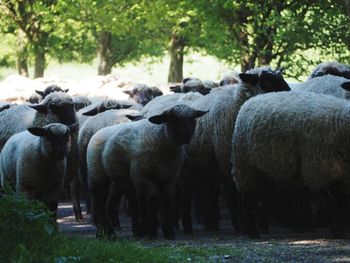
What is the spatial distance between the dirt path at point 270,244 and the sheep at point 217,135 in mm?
502

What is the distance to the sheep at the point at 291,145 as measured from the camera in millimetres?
11484

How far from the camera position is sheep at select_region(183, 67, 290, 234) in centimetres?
1350

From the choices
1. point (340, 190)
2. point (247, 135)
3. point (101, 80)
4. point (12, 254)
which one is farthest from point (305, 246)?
point (101, 80)

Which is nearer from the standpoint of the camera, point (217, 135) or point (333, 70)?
point (217, 135)

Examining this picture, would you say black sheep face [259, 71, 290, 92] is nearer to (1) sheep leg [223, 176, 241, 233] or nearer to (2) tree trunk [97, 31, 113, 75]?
(1) sheep leg [223, 176, 241, 233]

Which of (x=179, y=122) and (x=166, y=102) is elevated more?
(x=166, y=102)

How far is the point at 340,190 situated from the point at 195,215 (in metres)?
5.33

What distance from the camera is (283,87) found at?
44.1ft

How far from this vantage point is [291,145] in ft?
38.7

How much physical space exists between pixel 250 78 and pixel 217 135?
956 mm

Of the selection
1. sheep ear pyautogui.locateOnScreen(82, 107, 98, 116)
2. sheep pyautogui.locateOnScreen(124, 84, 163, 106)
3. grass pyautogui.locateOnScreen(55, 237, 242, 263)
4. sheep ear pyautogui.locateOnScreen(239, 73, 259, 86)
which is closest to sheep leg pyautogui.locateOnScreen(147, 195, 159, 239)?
grass pyautogui.locateOnScreen(55, 237, 242, 263)

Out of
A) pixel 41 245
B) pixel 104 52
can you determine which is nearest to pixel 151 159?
pixel 41 245

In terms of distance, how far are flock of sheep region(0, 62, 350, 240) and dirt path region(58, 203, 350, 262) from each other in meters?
0.26

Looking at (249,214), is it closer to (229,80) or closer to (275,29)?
(229,80)
